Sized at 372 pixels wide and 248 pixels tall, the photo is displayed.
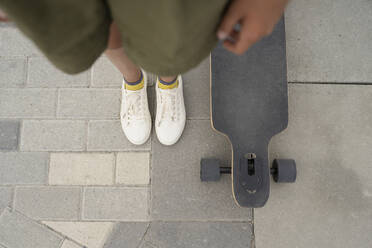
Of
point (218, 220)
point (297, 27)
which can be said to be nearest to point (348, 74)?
point (297, 27)

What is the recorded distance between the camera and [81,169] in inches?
48.8

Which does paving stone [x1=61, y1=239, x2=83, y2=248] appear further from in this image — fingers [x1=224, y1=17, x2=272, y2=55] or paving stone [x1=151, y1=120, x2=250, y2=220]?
fingers [x1=224, y1=17, x2=272, y2=55]

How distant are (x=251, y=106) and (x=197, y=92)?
0.29m

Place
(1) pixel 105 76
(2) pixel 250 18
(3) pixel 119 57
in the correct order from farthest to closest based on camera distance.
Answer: (1) pixel 105 76
(3) pixel 119 57
(2) pixel 250 18

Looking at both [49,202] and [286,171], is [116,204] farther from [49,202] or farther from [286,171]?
[286,171]

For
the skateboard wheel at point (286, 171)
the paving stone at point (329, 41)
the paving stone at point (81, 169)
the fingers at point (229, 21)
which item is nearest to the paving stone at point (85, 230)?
the paving stone at point (81, 169)

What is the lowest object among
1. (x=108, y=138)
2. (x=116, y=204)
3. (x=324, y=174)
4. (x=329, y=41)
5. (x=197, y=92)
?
(x=116, y=204)

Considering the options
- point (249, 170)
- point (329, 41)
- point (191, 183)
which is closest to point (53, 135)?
point (191, 183)

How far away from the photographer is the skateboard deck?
1.11m

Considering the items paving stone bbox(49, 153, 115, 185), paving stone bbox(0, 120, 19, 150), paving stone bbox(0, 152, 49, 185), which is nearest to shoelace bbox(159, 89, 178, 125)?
paving stone bbox(49, 153, 115, 185)

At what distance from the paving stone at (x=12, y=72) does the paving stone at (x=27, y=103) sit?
0.04 meters

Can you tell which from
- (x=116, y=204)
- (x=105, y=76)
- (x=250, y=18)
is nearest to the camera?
(x=250, y=18)

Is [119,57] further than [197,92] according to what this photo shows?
No

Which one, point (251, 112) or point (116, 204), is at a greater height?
point (251, 112)
